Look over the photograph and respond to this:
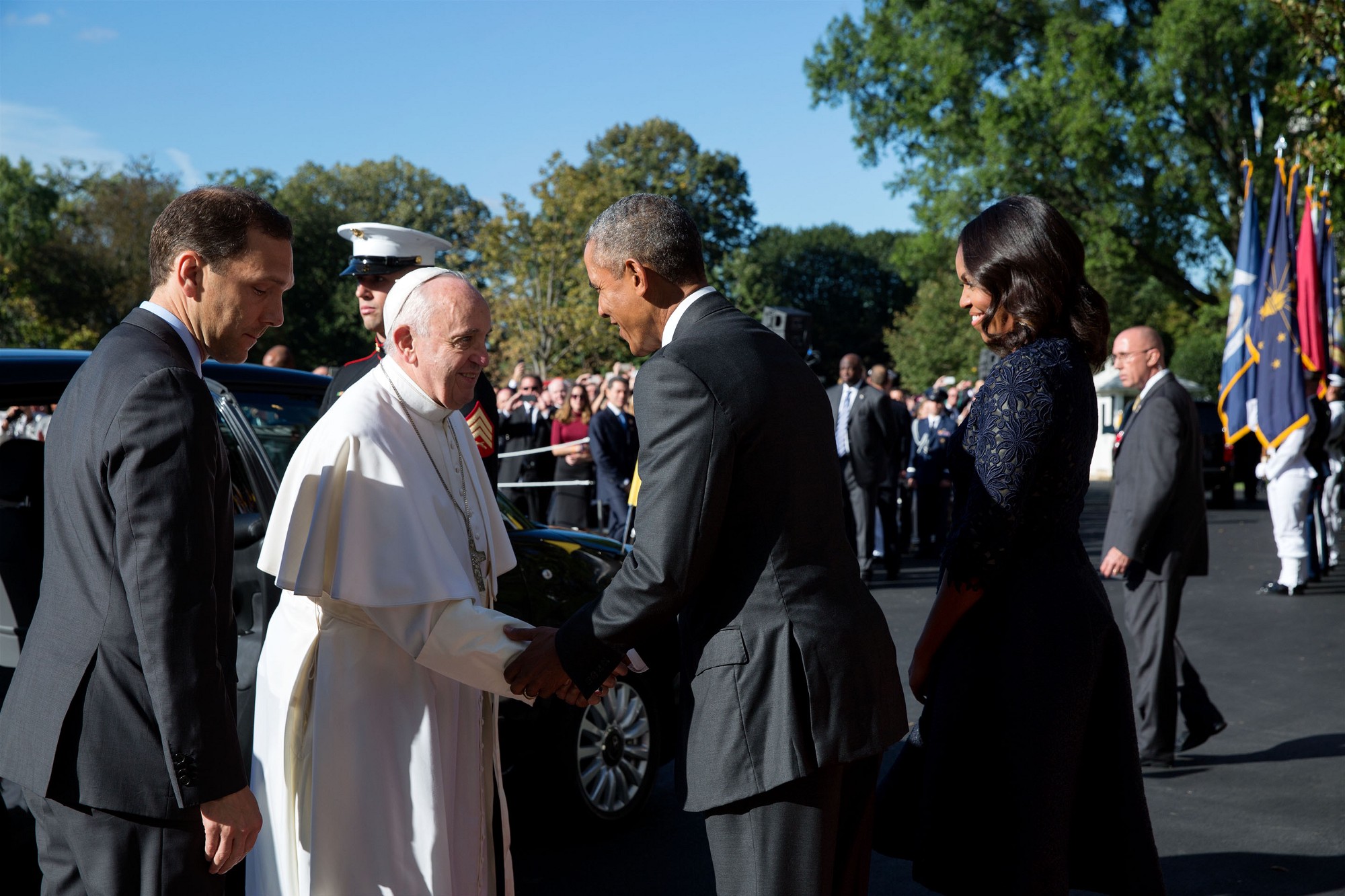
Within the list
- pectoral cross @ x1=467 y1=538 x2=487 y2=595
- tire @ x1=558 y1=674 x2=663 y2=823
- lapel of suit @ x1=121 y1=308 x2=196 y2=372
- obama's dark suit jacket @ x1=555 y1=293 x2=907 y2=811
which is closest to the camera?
lapel of suit @ x1=121 y1=308 x2=196 y2=372

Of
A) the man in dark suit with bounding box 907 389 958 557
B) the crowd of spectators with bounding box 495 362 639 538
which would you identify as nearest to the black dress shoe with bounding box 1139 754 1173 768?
the crowd of spectators with bounding box 495 362 639 538

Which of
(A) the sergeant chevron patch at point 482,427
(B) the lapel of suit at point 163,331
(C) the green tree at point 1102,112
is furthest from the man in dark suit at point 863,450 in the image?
(C) the green tree at point 1102,112

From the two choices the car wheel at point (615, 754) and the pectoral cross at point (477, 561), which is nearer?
the pectoral cross at point (477, 561)

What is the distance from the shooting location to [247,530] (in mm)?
3635

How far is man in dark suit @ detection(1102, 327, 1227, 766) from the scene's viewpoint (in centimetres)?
588

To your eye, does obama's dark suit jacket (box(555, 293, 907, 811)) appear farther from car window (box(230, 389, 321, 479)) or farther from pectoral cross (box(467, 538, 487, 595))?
car window (box(230, 389, 321, 479))

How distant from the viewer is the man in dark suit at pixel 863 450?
40.9ft

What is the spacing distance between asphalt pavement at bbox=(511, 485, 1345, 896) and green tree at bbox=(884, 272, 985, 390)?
41.4m

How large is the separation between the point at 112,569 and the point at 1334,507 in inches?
590

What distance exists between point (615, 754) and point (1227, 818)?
8.86 feet

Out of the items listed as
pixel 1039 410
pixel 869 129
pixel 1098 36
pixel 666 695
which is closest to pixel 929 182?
pixel 869 129

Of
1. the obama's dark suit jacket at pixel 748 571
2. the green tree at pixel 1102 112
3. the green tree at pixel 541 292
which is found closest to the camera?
the obama's dark suit jacket at pixel 748 571

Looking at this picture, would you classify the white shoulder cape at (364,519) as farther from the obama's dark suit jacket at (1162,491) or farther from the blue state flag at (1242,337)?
the blue state flag at (1242,337)

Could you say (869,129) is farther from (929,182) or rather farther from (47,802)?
(47,802)
